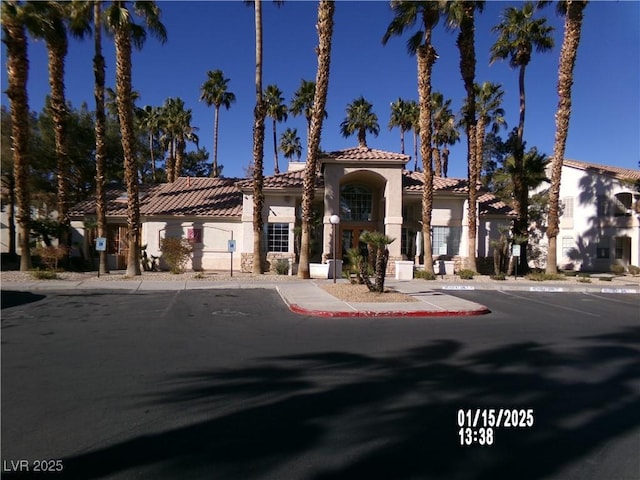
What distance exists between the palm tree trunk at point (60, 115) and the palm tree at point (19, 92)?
1.12 meters

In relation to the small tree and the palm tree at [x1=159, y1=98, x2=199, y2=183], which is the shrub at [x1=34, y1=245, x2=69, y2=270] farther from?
the palm tree at [x1=159, y1=98, x2=199, y2=183]

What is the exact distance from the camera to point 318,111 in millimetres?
20219

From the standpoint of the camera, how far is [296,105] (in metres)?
45.6

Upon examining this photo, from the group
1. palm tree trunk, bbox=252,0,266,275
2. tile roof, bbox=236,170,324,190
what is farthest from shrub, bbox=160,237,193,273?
tile roof, bbox=236,170,324,190

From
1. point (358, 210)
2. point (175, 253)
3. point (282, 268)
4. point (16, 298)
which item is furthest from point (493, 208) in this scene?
point (16, 298)

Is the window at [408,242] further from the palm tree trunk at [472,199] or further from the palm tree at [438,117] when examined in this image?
the palm tree at [438,117]

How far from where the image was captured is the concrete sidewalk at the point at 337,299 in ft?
40.1

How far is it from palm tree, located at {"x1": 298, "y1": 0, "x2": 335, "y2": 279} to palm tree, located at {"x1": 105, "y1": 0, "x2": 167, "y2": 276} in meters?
7.22

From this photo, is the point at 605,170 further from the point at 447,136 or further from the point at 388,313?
the point at 388,313

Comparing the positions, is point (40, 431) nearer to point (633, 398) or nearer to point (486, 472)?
point (486, 472)

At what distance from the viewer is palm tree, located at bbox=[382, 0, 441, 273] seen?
888 inches

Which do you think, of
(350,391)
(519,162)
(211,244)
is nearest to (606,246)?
(519,162)

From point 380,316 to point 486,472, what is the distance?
7829 mm

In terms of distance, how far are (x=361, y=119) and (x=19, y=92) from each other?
31.4m
